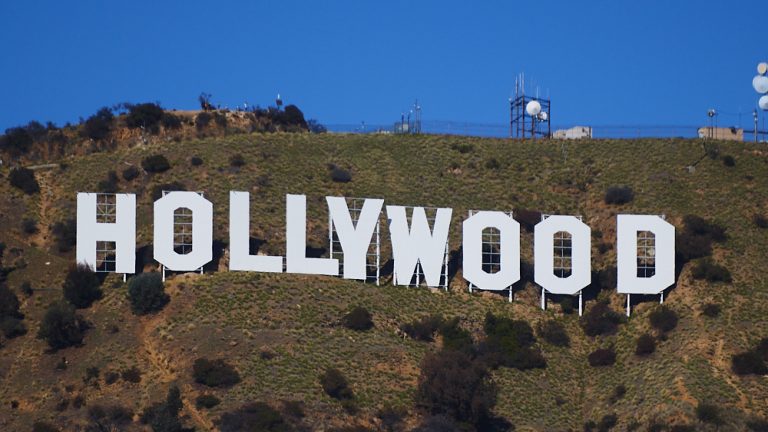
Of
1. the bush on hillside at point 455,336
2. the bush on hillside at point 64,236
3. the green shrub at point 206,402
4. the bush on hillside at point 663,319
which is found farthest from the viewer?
the bush on hillside at point 64,236

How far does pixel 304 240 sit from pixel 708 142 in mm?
33837

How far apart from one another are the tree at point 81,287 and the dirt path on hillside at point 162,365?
438 centimetres

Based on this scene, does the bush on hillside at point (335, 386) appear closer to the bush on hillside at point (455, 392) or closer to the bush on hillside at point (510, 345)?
the bush on hillside at point (455, 392)

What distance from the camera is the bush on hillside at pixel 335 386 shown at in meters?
74.3

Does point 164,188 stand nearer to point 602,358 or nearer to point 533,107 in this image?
point 533,107

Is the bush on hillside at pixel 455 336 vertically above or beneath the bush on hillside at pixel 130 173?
beneath

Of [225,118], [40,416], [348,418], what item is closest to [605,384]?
[348,418]

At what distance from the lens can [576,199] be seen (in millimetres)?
101188

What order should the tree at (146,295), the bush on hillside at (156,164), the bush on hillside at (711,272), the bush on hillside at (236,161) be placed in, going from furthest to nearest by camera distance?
the bush on hillside at (236,161) < the bush on hillside at (156,164) < the bush on hillside at (711,272) < the tree at (146,295)

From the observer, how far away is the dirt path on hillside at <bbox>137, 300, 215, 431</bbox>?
71.7 m

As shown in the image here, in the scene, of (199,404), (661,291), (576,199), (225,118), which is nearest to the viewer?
(199,404)

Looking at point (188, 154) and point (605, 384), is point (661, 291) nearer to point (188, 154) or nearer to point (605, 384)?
point (605, 384)

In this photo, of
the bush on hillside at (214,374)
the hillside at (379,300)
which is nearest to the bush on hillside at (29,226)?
the hillside at (379,300)

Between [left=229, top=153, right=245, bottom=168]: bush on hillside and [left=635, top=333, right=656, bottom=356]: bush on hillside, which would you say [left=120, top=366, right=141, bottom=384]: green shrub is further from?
[left=229, top=153, right=245, bottom=168]: bush on hillside
